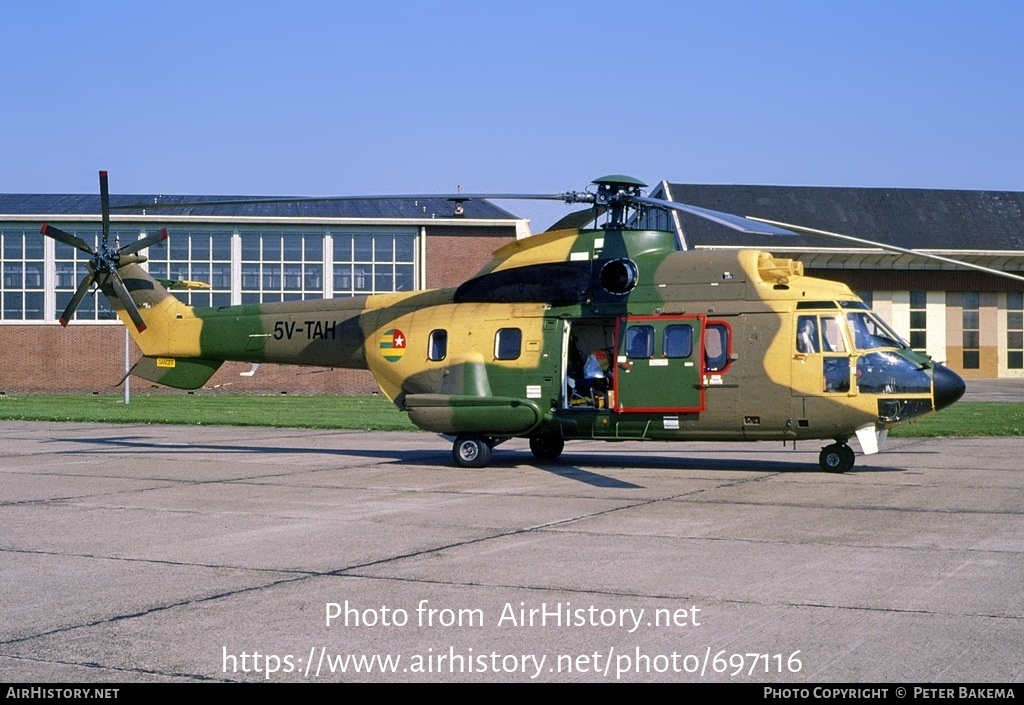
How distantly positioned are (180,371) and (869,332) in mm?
11748

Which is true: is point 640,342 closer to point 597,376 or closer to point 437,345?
point 597,376

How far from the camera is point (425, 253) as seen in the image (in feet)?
168

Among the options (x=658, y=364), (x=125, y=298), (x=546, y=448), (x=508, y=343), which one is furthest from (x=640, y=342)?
(x=125, y=298)

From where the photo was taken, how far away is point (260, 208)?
175 ft

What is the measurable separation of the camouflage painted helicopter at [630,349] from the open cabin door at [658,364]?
20 mm

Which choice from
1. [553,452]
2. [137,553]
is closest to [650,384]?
[553,452]

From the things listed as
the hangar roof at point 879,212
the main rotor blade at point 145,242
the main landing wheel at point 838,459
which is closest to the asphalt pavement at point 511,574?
the main landing wheel at point 838,459

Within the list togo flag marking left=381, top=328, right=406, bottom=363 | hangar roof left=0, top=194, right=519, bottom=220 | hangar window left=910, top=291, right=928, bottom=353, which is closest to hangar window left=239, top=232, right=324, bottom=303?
hangar roof left=0, top=194, right=519, bottom=220

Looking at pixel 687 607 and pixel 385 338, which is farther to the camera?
pixel 385 338

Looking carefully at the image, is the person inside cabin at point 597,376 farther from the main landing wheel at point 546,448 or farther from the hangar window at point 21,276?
the hangar window at point 21,276

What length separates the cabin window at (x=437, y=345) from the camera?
18.0 metres

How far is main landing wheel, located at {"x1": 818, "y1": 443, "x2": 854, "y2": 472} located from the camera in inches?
656
